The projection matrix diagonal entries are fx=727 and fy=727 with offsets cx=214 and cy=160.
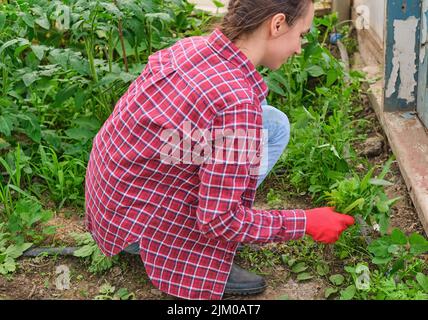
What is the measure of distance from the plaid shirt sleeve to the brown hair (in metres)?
0.24

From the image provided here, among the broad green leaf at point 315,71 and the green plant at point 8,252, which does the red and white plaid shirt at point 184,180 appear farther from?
the broad green leaf at point 315,71

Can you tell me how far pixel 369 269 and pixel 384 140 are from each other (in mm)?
926

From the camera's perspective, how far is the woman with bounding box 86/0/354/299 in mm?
1956

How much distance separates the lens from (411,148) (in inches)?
113

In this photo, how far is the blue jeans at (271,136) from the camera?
2.35 metres

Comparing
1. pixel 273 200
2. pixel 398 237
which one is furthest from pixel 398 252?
pixel 273 200

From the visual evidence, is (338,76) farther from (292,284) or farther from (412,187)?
(292,284)

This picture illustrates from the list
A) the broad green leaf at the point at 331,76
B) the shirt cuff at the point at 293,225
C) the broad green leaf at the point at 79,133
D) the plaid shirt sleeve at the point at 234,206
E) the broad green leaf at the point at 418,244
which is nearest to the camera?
the plaid shirt sleeve at the point at 234,206

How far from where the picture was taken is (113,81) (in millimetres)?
2867

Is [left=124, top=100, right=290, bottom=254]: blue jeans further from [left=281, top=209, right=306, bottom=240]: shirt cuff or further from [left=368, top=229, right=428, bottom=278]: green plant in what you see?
[left=368, top=229, right=428, bottom=278]: green plant

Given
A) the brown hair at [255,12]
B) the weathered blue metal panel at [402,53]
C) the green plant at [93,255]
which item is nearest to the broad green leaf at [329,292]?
the green plant at [93,255]

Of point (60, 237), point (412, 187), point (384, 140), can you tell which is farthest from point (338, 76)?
point (60, 237)

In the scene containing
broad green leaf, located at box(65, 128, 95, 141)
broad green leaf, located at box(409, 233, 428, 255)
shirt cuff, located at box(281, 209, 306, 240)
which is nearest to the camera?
shirt cuff, located at box(281, 209, 306, 240)

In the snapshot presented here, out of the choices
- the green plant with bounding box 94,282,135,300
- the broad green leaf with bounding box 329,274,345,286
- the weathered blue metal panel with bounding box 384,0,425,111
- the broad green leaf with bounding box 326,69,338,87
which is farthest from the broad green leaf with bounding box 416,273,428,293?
the broad green leaf with bounding box 326,69,338,87
